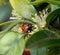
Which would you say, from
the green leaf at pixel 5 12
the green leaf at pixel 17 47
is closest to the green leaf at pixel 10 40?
the green leaf at pixel 17 47

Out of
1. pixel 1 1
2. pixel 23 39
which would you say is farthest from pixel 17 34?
pixel 1 1

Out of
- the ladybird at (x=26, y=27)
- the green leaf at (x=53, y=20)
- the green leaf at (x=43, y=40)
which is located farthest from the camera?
the ladybird at (x=26, y=27)

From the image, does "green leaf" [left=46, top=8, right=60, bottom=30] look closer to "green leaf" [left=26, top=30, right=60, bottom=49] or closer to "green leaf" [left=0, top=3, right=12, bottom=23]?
"green leaf" [left=26, top=30, right=60, bottom=49]

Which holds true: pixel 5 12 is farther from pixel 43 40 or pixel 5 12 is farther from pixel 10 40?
pixel 43 40

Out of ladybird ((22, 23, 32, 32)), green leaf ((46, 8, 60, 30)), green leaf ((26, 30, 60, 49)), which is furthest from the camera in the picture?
ladybird ((22, 23, 32, 32))

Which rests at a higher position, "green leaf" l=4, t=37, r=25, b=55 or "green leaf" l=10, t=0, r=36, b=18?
"green leaf" l=10, t=0, r=36, b=18

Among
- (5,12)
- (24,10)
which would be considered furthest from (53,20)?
(5,12)

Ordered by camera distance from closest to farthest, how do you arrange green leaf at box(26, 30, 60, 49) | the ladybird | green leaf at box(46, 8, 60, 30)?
green leaf at box(26, 30, 60, 49), green leaf at box(46, 8, 60, 30), the ladybird

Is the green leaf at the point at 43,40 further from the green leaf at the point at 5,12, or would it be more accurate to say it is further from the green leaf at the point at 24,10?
the green leaf at the point at 5,12

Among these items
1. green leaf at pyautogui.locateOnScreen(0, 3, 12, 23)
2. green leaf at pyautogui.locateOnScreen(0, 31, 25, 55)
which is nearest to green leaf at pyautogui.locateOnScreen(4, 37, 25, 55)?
green leaf at pyautogui.locateOnScreen(0, 31, 25, 55)
